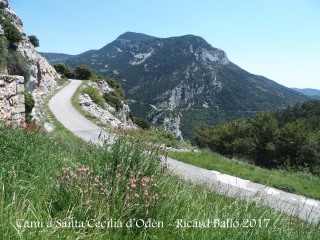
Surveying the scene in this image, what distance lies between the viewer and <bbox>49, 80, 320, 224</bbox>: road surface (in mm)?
5969

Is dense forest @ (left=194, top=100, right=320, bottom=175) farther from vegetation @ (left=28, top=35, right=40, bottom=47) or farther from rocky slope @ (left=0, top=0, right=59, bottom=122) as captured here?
vegetation @ (left=28, top=35, right=40, bottom=47)

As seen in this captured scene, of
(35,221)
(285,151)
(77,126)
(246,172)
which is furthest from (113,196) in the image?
(285,151)

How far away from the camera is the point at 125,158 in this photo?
486cm

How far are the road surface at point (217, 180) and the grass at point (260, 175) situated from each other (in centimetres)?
40

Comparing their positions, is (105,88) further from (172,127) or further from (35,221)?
(172,127)

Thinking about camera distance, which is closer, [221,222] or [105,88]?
[221,222]

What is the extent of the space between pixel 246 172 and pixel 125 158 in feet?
31.1

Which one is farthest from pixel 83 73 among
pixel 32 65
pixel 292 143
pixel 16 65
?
pixel 292 143

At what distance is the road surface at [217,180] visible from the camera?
235 inches

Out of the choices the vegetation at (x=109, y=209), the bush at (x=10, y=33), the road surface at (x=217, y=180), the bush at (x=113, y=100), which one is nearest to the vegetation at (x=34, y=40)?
the road surface at (x=217, y=180)

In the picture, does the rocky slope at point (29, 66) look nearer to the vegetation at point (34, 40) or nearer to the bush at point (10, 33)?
the bush at point (10, 33)

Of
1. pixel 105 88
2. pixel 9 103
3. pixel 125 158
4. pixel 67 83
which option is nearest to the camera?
pixel 125 158

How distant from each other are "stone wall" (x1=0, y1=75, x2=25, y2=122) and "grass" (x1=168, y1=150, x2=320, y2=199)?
784 cm

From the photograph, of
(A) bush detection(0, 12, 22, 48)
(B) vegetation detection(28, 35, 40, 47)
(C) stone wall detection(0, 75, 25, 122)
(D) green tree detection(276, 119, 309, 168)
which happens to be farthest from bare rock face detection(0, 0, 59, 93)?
(D) green tree detection(276, 119, 309, 168)
